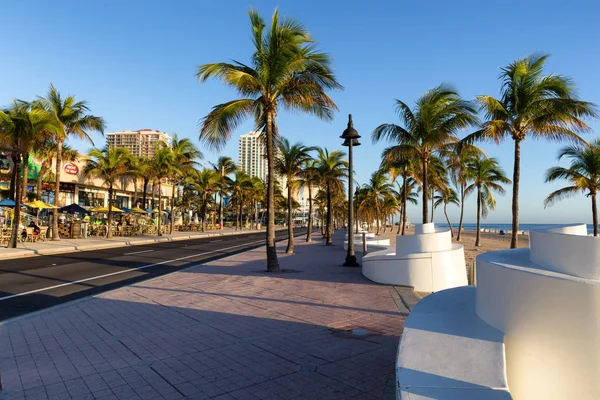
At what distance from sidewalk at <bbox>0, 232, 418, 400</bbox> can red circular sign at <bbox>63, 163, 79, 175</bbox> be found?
30.9 m

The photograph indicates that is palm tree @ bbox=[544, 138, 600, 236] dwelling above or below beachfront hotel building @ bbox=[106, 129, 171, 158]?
below

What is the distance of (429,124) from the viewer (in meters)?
17.1

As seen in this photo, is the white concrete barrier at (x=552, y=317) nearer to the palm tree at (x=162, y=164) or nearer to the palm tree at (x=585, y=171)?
the palm tree at (x=585, y=171)

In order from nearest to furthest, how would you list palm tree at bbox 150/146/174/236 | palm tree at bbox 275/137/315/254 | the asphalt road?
1. the asphalt road
2. palm tree at bbox 275/137/315/254
3. palm tree at bbox 150/146/174/236

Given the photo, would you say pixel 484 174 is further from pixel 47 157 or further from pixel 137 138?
pixel 137 138

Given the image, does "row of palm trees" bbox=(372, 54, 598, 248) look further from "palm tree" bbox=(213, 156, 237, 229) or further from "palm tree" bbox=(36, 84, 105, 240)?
"palm tree" bbox=(213, 156, 237, 229)

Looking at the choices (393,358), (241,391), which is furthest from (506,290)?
(241,391)

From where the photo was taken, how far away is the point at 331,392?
3814 mm

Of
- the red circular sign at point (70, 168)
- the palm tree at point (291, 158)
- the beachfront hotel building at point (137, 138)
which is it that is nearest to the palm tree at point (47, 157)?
the red circular sign at point (70, 168)

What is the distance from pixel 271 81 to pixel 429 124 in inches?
317

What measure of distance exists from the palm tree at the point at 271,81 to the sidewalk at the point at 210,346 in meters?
5.23

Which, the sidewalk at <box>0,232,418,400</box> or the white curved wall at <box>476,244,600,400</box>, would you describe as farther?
the sidewalk at <box>0,232,418,400</box>

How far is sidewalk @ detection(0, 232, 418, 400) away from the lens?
→ 13.0 ft

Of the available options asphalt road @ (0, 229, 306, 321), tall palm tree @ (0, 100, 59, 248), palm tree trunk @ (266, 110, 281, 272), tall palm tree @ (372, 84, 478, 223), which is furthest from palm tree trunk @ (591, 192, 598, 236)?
tall palm tree @ (0, 100, 59, 248)
